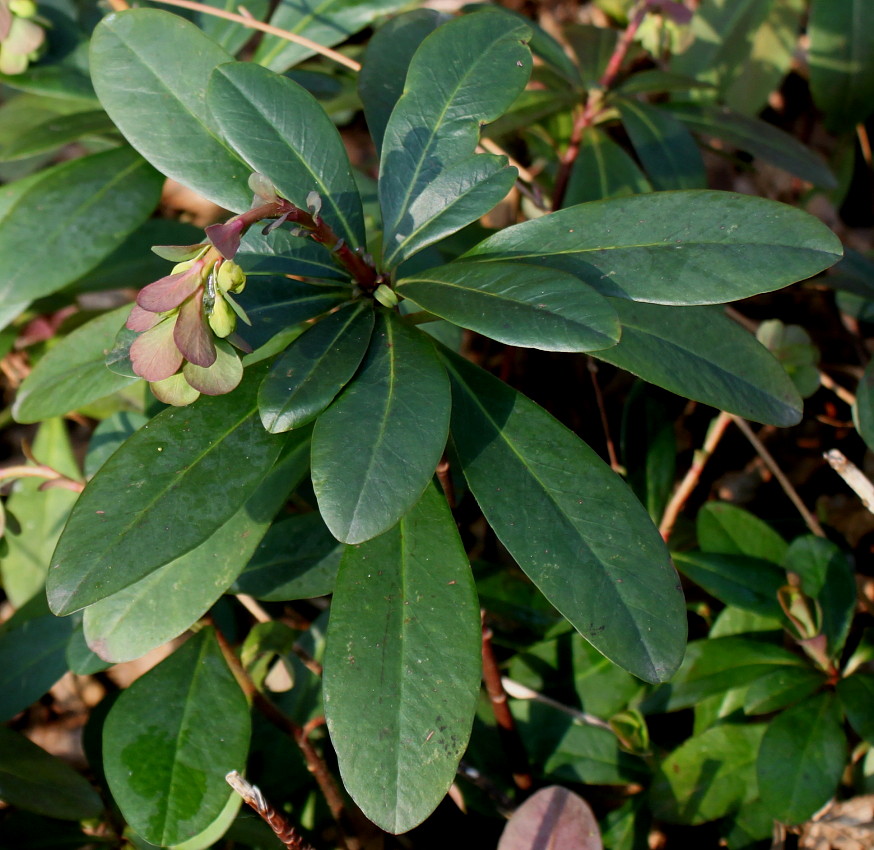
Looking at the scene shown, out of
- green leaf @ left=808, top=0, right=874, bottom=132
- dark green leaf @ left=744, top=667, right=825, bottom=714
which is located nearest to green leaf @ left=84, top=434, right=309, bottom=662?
dark green leaf @ left=744, top=667, right=825, bottom=714

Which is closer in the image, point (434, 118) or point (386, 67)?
point (434, 118)

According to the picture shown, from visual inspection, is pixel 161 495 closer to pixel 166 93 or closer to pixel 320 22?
pixel 166 93

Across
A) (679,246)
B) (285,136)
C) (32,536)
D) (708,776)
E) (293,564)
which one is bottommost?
(708,776)

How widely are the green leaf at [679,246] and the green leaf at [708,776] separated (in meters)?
0.75

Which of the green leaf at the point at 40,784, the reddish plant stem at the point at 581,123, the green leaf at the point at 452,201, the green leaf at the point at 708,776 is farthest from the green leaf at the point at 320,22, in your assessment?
the green leaf at the point at 708,776

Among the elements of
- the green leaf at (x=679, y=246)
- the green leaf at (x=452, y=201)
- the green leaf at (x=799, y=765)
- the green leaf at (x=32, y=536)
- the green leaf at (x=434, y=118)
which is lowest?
the green leaf at (x=799, y=765)

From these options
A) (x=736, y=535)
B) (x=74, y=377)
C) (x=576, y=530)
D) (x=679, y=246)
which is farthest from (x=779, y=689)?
(x=74, y=377)

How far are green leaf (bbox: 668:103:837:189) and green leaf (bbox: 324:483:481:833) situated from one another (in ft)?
3.24

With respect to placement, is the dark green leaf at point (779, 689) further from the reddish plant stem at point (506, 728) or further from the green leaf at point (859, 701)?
the reddish plant stem at point (506, 728)

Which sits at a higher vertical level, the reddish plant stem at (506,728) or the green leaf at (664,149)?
the green leaf at (664,149)

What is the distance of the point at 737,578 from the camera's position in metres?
1.29

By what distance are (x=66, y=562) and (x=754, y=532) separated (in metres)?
1.07

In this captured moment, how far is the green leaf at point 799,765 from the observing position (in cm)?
113

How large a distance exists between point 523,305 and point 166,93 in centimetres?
57
